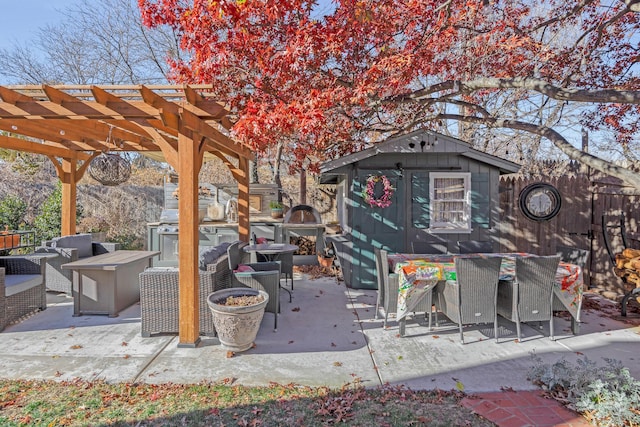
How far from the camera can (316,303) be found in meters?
5.57

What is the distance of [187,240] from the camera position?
3822mm

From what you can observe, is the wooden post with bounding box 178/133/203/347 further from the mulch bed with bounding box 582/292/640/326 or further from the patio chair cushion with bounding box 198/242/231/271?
the mulch bed with bounding box 582/292/640/326

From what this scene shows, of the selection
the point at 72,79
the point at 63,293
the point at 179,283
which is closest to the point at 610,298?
the point at 179,283

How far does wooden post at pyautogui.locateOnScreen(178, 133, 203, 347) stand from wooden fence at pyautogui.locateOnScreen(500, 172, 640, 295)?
6.07 m

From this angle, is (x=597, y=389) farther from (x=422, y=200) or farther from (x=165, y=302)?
Answer: (x=165, y=302)

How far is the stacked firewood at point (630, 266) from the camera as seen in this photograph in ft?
15.9

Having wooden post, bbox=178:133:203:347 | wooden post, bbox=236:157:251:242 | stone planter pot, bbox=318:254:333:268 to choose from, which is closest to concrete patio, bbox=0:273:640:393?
wooden post, bbox=178:133:203:347

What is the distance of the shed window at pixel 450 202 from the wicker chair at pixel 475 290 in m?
2.46

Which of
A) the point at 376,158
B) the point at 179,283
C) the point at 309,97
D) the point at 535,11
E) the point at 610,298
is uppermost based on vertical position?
the point at 535,11

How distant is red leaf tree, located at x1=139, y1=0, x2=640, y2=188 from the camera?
395 centimetres

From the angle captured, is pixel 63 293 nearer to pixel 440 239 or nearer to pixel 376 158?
pixel 376 158

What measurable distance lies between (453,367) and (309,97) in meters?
3.26

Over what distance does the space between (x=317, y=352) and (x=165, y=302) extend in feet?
6.10

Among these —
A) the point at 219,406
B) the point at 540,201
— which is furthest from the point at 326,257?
the point at 219,406
